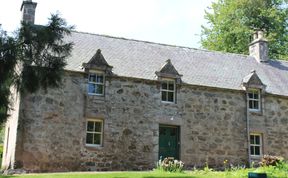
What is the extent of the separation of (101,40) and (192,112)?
6282 millimetres

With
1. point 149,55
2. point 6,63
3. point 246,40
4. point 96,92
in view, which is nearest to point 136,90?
point 96,92

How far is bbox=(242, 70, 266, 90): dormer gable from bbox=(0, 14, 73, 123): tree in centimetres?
1332

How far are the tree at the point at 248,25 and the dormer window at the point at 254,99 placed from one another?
13115mm

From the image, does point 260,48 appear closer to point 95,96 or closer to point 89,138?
point 95,96

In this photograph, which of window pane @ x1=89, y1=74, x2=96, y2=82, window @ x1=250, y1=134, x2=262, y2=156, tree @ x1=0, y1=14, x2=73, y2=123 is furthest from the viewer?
window @ x1=250, y1=134, x2=262, y2=156

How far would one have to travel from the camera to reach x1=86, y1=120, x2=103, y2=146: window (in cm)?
2005

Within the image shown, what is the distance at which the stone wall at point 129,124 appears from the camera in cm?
1911

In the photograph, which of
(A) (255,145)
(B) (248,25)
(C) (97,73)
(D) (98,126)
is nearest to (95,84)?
(C) (97,73)

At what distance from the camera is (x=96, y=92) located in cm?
2066

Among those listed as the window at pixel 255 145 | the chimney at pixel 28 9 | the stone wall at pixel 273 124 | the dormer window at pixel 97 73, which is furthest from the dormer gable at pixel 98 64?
the window at pixel 255 145

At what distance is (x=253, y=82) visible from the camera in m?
23.6

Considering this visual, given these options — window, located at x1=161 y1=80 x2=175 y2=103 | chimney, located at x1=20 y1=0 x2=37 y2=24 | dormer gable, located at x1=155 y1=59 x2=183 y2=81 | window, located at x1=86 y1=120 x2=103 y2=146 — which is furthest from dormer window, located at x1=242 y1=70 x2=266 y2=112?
chimney, located at x1=20 y1=0 x2=37 y2=24

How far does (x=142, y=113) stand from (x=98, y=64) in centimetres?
313

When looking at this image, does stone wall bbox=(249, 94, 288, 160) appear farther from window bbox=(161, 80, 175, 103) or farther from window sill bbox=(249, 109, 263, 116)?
window bbox=(161, 80, 175, 103)
